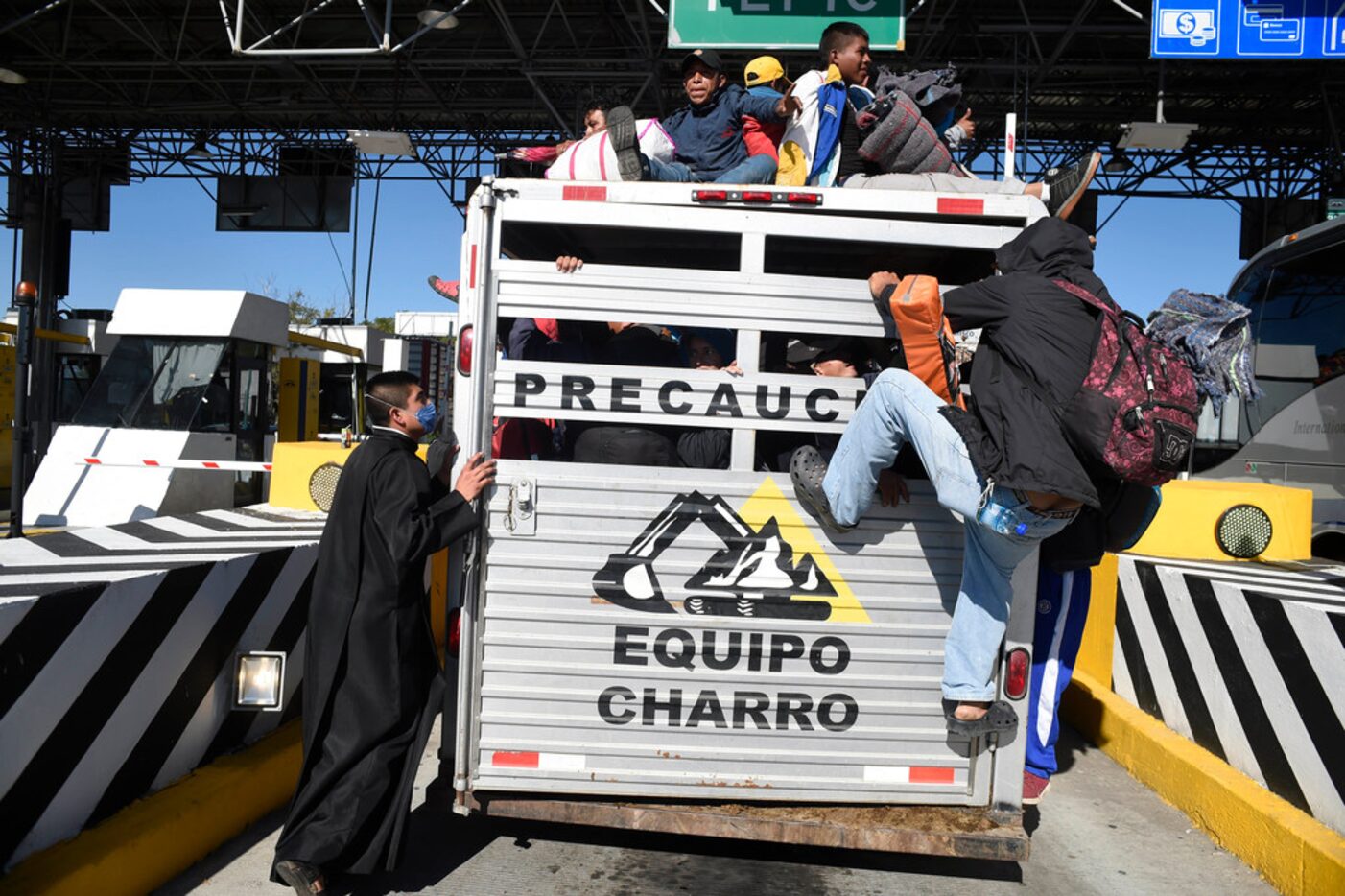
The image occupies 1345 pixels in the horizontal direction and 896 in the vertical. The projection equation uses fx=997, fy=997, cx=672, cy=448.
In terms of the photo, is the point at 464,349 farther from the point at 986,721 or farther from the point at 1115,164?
the point at 1115,164

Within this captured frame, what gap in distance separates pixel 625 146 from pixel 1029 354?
74.2 inches

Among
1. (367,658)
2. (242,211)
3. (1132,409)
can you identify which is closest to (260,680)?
(367,658)

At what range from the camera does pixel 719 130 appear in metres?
5.24

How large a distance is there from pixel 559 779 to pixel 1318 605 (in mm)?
3165

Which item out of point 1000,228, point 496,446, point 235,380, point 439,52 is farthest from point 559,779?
point 439,52

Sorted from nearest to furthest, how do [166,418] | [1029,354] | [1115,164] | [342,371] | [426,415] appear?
[1029,354] < [426,415] < [166,418] < [342,371] < [1115,164]

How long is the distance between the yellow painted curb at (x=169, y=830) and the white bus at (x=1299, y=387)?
10.3 meters

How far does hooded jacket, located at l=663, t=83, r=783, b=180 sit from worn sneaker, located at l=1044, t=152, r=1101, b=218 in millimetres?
1683

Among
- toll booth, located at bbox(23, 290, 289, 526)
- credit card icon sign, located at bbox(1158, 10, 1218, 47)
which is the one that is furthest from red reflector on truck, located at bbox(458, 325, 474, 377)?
toll booth, located at bbox(23, 290, 289, 526)

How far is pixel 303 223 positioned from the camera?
2569cm

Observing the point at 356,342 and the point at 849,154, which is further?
the point at 356,342

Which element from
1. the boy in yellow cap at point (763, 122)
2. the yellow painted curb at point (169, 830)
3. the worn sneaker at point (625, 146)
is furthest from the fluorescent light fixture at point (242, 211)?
the worn sneaker at point (625, 146)

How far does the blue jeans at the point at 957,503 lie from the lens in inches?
138

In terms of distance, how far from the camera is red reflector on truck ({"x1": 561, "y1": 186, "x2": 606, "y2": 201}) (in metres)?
3.83
